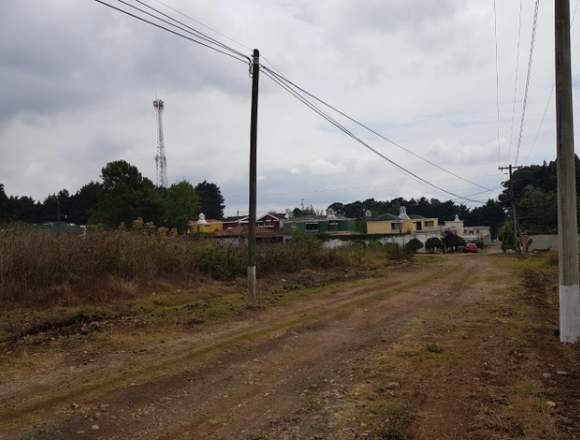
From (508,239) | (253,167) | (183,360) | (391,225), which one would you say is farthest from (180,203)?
(183,360)

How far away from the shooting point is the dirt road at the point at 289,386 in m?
4.92

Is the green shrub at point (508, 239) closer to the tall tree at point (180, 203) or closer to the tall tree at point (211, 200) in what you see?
the tall tree at point (180, 203)

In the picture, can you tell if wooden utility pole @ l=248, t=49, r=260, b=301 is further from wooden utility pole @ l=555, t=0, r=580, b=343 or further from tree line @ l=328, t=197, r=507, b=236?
tree line @ l=328, t=197, r=507, b=236

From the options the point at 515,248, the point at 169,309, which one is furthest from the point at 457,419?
the point at 515,248

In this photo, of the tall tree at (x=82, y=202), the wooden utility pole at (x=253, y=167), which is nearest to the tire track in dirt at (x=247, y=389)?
the wooden utility pole at (x=253, y=167)

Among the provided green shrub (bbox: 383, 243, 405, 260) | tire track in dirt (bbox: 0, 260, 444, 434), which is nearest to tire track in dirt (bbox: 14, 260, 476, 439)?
tire track in dirt (bbox: 0, 260, 444, 434)

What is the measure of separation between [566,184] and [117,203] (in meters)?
53.3

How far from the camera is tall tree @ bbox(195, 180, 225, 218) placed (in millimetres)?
121625

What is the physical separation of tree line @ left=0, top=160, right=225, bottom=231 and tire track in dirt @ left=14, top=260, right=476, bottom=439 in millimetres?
31319

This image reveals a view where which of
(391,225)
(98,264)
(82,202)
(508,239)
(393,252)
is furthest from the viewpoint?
(82,202)

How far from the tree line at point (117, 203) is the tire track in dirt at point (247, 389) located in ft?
103

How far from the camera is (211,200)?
12306 centimetres

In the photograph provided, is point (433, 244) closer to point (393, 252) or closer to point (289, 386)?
point (393, 252)

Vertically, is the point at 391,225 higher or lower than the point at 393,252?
higher
